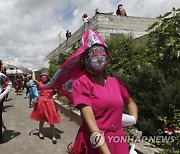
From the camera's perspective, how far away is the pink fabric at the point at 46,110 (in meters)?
7.11

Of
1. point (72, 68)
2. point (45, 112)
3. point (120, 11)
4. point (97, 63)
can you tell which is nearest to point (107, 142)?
point (97, 63)

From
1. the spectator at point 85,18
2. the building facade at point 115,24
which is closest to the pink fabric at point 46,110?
the building facade at point 115,24

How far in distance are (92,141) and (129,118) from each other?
0.54m

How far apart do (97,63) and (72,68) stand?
34 cm

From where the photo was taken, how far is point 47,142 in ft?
22.5

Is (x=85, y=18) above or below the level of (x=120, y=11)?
below

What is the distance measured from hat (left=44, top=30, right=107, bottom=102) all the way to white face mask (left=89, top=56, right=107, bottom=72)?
14 cm

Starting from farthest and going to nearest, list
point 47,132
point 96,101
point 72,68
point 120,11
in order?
point 120,11 < point 47,132 < point 72,68 < point 96,101

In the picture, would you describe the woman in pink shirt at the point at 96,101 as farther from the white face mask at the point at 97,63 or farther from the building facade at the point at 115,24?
the building facade at the point at 115,24

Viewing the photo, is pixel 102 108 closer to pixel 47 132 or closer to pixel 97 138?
pixel 97 138

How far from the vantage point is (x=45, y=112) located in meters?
7.13

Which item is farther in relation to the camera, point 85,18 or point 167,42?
point 85,18

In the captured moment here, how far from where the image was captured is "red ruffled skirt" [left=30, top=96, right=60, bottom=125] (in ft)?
23.3

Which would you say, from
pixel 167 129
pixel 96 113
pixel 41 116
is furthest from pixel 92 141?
pixel 41 116
